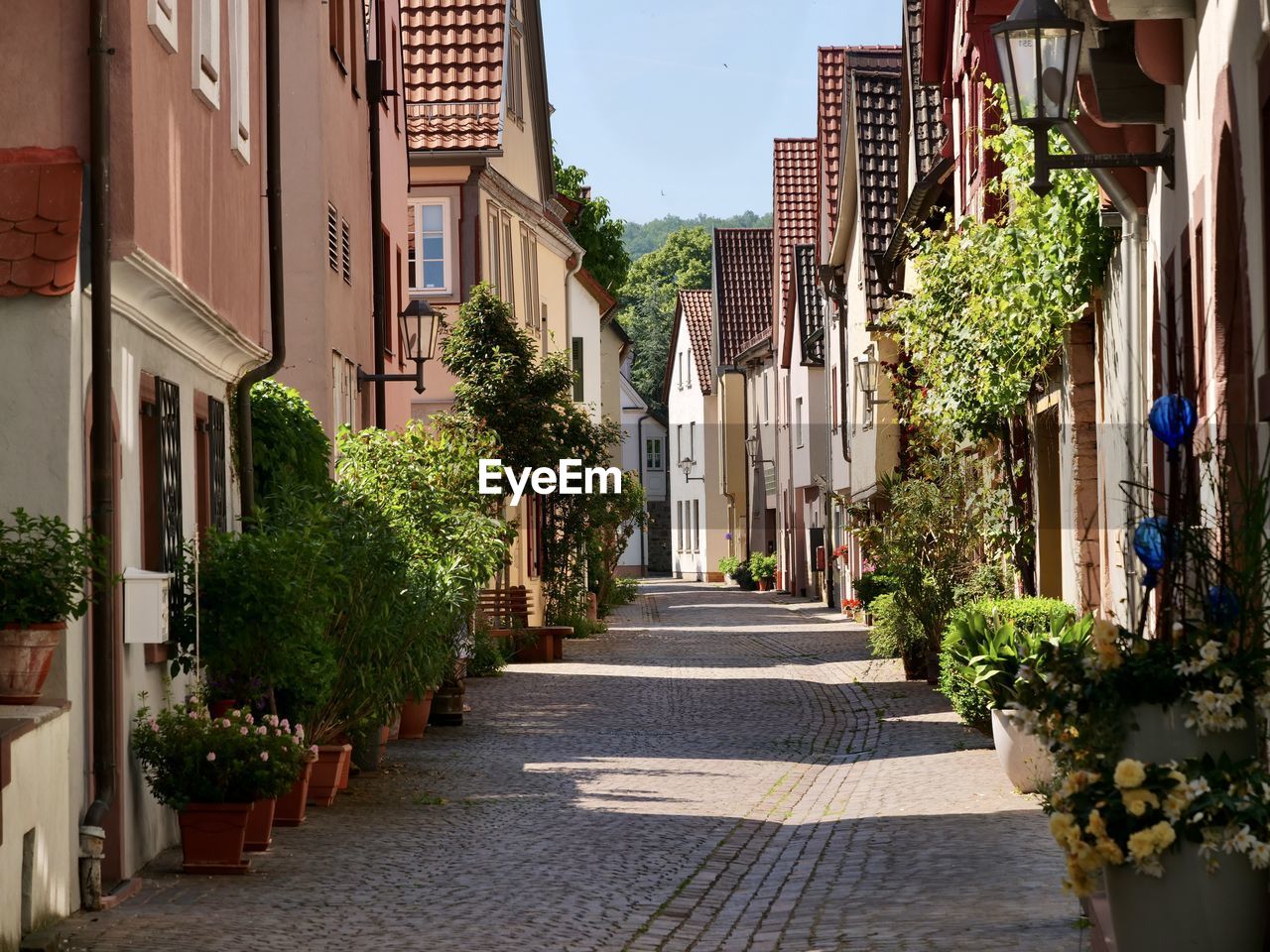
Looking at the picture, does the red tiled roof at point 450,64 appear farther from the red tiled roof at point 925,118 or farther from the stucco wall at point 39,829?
the stucco wall at point 39,829

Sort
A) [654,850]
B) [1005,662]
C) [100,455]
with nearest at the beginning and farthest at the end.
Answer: [100,455] < [654,850] < [1005,662]

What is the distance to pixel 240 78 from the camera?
13.1m

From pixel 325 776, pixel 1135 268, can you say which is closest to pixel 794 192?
pixel 1135 268

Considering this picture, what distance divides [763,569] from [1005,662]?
156 ft

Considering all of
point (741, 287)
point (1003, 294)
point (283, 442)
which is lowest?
point (283, 442)

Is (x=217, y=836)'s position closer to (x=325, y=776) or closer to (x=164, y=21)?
(x=325, y=776)

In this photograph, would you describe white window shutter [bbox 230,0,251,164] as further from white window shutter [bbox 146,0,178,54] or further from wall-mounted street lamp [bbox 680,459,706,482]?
wall-mounted street lamp [bbox 680,459,706,482]

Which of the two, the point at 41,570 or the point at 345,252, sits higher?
the point at 345,252

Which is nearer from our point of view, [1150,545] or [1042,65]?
[1150,545]

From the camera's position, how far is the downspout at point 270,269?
13836mm

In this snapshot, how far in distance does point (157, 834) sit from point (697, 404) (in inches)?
2400

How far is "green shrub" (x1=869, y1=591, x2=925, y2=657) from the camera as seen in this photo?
22078mm

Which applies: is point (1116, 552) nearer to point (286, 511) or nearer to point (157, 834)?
point (286, 511)

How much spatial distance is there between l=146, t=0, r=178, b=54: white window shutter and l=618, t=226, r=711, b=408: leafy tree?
299 ft
